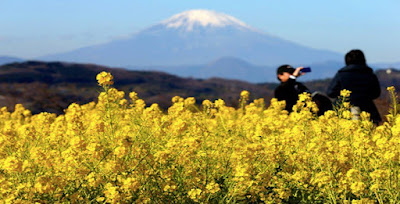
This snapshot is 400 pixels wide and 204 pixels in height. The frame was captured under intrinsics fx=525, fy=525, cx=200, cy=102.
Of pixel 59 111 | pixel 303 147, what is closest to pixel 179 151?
pixel 303 147

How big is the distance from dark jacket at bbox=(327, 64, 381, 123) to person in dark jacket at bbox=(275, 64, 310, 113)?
→ 22.9 inches

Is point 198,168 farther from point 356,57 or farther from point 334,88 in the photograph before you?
point 356,57

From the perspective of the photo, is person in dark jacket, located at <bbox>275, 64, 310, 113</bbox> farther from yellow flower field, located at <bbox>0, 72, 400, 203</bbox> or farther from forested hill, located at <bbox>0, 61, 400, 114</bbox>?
forested hill, located at <bbox>0, 61, 400, 114</bbox>

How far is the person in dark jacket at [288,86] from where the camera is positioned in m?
8.96

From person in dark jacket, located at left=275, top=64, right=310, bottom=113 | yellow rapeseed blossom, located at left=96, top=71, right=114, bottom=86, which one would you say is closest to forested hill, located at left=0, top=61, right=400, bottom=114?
person in dark jacket, located at left=275, top=64, right=310, bottom=113

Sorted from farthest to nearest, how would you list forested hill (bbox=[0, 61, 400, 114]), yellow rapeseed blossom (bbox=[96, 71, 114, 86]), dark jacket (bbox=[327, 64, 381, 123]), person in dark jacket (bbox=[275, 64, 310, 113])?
forested hill (bbox=[0, 61, 400, 114]), dark jacket (bbox=[327, 64, 381, 123]), person in dark jacket (bbox=[275, 64, 310, 113]), yellow rapeseed blossom (bbox=[96, 71, 114, 86])

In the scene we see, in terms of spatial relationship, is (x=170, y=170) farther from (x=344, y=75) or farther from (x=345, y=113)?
(x=344, y=75)

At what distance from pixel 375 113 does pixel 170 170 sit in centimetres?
502

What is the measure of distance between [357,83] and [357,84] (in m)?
0.02

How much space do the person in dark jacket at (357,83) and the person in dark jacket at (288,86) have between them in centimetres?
58

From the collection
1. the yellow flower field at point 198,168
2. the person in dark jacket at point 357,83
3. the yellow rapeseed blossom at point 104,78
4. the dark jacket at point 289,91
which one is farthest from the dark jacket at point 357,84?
the yellow rapeseed blossom at point 104,78

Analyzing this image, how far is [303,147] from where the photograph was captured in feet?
20.2

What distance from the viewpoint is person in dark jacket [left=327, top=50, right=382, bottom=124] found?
9.12 metres

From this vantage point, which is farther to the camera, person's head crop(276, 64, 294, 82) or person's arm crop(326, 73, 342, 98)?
person's arm crop(326, 73, 342, 98)
